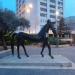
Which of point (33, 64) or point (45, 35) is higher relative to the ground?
point (45, 35)

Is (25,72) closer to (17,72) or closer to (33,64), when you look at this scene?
(17,72)

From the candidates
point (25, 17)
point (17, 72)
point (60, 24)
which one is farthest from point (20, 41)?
point (60, 24)

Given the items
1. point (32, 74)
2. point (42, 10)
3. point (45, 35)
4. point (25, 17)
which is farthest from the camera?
point (42, 10)

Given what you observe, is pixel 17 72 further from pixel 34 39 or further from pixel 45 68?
pixel 34 39

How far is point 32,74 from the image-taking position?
9.77 meters

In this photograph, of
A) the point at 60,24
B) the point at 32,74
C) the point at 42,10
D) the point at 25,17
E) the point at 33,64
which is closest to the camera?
the point at 32,74

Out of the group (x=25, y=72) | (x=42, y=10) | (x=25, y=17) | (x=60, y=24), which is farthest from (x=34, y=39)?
(x=42, y=10)

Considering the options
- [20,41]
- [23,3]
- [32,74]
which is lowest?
[32,74]

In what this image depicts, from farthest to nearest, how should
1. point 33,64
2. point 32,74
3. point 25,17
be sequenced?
point 25,17 → point 33,64 → point 32,74

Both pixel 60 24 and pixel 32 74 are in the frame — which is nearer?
pixel 32 74

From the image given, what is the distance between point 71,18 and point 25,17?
3857 centimetres

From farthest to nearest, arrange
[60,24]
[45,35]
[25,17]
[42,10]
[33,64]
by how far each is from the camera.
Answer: [42,10]
[60,24]
[25,17]
[45,35]
[33,64]

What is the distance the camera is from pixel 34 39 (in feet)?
40.3

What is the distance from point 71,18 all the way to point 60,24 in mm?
16507
